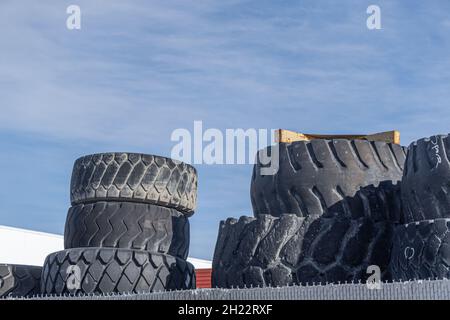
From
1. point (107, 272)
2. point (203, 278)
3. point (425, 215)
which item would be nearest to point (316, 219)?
point (425, 215)

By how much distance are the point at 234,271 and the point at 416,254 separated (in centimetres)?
201

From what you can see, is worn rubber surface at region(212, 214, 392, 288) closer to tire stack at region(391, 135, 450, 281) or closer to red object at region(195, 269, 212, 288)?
tire stack at region(391, 135, 450, 281)

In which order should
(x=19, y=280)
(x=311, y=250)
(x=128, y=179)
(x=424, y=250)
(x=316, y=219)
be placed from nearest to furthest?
(x=424, y=250)
(x=311, y=250)
(x=316, y=219)
(x=128, y=179)
(x=19, y=280)

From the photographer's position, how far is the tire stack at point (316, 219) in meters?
8.10

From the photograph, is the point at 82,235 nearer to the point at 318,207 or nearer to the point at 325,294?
the point at 318,207

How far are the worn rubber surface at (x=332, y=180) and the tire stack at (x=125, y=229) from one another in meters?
A: 1.79

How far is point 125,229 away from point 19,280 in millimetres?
1716

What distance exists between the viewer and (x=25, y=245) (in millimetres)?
24984

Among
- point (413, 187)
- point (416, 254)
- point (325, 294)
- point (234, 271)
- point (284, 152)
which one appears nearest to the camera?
point (325, 294)

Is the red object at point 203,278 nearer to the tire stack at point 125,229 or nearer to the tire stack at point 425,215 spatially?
the tire stack at point 125,229

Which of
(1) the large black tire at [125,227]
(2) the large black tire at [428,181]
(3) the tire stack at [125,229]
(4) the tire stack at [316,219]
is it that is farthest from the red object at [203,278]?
(2) the large black tire at [428,181]

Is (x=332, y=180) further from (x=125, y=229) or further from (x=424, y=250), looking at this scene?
(x=125, y=229)

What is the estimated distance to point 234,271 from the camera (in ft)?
27.7

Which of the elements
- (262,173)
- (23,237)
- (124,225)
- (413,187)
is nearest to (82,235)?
(124,225)
